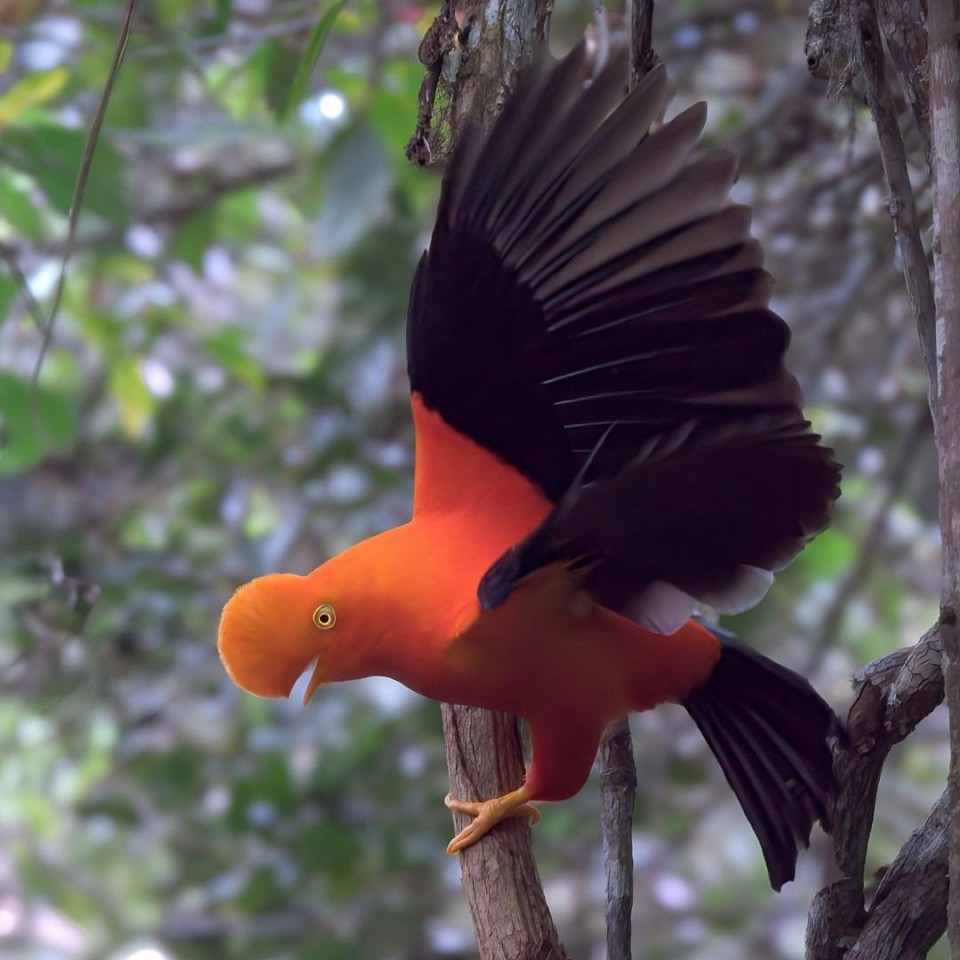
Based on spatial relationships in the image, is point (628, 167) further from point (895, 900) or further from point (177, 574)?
point (177, 574)

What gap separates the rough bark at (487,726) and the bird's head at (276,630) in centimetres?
20

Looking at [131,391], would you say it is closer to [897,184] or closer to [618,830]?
[618,830]

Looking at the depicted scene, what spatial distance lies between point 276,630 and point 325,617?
0.11ft

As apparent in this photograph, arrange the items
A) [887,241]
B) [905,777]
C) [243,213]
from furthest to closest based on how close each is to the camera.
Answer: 1. [243,213]
2. [905,777]
3. [887,241]

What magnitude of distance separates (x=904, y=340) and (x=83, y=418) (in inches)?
72.7

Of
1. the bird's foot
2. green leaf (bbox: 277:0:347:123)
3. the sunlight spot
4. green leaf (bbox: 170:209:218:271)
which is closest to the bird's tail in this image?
the bird's foot

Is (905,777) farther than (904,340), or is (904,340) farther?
(905,777)

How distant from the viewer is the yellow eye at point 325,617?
2.70 feet

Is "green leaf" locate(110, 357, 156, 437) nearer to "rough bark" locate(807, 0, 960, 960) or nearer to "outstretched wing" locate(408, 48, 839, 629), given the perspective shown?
"outstretched wing" locate(408, 48, 839, 629)

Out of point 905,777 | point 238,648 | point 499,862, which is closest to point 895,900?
point 499,862

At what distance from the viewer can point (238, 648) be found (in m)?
0.81

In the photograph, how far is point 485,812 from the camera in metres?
0.93

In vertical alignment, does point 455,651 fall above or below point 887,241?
below

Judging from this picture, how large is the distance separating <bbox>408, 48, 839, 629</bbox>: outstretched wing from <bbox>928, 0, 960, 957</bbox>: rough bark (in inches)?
3.9
